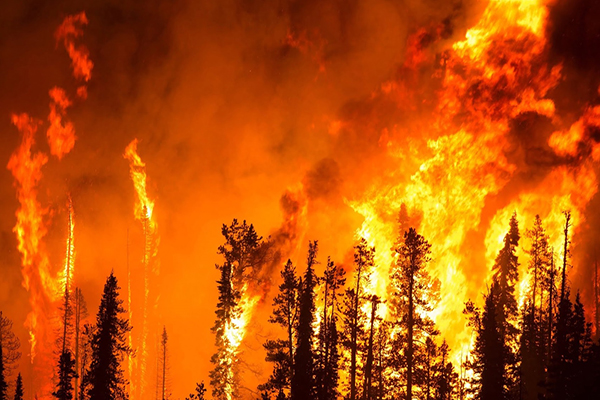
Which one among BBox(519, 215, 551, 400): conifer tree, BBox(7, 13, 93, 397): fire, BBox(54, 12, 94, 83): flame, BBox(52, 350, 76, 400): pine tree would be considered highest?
BBox(54, 12, 94, 83): flame

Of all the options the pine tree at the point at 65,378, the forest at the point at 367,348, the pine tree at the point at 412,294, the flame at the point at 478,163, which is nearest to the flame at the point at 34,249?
the forest at the point at 367,348

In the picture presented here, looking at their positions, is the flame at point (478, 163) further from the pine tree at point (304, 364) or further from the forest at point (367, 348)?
the pine tree at point (304, 364)

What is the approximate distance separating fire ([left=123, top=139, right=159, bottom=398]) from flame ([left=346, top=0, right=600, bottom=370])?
1197 inches

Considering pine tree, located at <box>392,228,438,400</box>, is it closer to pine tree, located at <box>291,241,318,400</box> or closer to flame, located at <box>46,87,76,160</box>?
pine tree, located at <box>291,241,318,400</box>

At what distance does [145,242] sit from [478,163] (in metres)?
45.8

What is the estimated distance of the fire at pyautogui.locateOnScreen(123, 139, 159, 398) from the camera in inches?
3287

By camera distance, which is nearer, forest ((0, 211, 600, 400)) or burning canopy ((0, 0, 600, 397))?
forest ((0, 211, 600, 400))

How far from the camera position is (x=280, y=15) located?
82.5 meters

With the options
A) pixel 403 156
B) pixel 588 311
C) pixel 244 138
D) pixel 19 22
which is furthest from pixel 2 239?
pixel 588 311

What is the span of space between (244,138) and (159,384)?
33.6 metres

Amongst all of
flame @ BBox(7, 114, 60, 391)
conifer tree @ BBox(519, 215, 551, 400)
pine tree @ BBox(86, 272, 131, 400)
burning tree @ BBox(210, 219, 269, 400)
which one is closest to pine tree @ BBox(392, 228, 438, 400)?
conifer tree @ BBox(519, 215, 551, 400)

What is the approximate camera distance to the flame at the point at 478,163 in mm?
68312

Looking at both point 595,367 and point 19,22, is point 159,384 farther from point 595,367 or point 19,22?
point 19,22

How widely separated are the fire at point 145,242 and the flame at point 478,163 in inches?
1197
